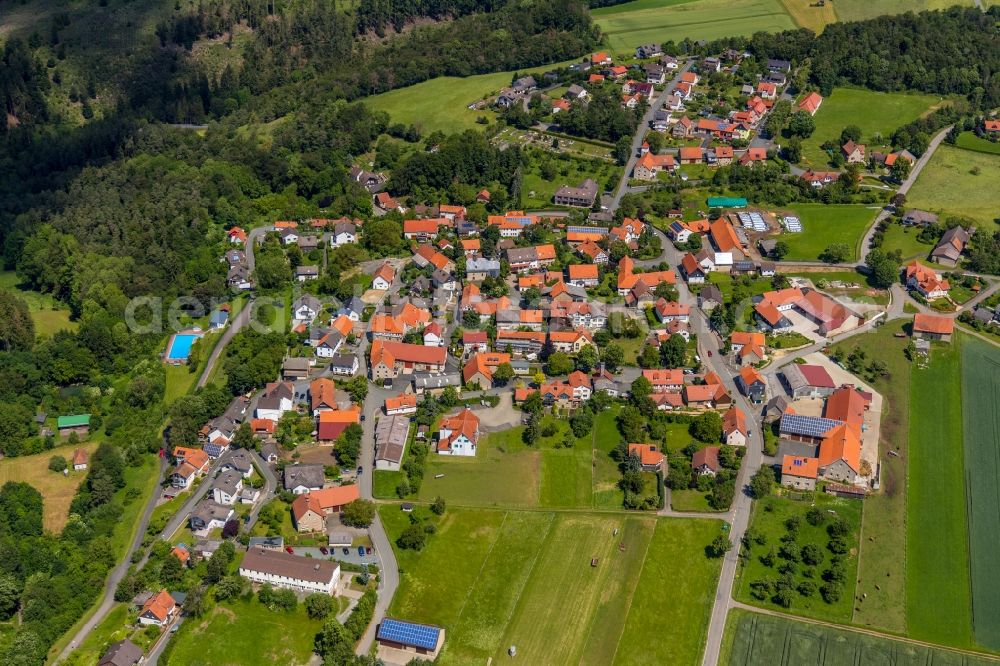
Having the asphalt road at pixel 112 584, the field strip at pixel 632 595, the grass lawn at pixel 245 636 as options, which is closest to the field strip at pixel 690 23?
the field strip at pixel 632 595

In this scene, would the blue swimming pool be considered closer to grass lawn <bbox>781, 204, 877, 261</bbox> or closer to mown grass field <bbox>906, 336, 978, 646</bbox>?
grass lawn <bbox>781, 204, 877, 261</bbox>

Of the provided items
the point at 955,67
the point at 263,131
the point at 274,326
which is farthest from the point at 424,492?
the point at 955,67

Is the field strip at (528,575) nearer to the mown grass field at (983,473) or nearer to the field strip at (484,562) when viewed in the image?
the field strip at (484,562)

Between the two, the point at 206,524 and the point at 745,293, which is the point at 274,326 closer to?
the point at 206,524

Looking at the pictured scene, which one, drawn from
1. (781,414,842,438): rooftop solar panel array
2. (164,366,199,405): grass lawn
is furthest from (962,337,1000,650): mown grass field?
(164,366,199,405): grass lawn

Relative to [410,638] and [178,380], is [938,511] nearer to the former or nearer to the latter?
[410,638]

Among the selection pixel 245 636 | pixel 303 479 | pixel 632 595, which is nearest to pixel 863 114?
pixel 632 595
